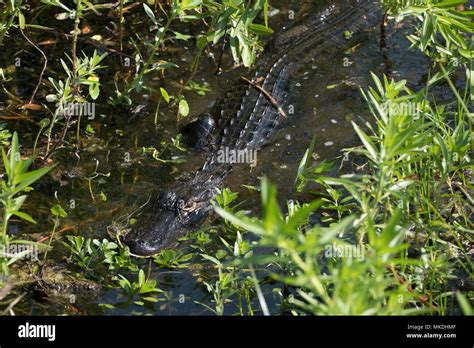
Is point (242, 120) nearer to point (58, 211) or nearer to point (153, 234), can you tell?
point (153, 234)

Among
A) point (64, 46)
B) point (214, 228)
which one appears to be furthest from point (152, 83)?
point (214, 228)

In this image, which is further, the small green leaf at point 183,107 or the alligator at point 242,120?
the small green leaf at point 183,107

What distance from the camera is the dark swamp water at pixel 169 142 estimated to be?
4645 millimetres

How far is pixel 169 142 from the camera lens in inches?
235

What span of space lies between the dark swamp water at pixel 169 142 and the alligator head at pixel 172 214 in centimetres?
14

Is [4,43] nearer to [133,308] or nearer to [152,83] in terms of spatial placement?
[152,83]

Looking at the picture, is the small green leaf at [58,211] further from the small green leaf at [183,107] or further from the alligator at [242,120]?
the small green leaf at [183,107]

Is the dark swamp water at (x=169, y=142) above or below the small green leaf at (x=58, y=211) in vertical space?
above

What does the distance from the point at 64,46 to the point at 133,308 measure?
3058mm

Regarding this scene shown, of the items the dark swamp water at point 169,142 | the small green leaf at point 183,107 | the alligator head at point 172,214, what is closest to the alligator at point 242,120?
the alligator head at point 172,214

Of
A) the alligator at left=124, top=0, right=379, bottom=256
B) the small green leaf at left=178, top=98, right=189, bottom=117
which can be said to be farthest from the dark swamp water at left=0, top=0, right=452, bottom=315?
the small green leaf at left=178, top=98, right=189, bottom=117

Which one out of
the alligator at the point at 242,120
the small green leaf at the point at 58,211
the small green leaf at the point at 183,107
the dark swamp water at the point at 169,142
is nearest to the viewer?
the dark swamp water at the point at 169,142

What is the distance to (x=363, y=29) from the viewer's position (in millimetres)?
7195

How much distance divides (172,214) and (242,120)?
1475mm
